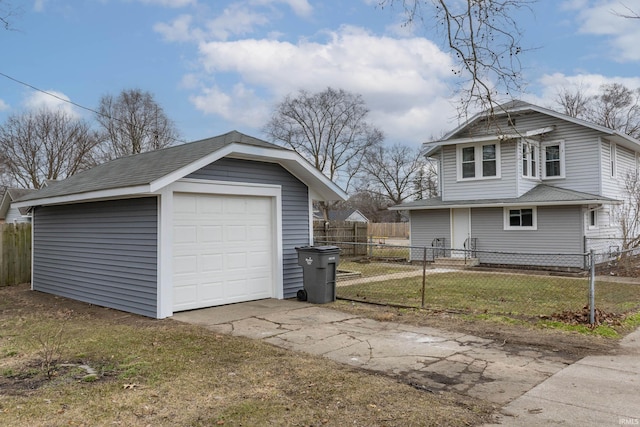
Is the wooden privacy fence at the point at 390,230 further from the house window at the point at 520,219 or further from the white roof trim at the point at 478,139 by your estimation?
the house window at the point at 520,219

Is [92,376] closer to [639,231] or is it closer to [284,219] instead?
[284,219]

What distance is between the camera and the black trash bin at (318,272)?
916cm

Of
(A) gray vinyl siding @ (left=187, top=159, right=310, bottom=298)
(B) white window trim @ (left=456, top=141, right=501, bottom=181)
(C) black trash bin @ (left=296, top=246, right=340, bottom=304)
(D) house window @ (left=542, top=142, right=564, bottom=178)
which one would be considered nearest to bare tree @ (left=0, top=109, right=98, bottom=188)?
(B) white window trim @ (left=456, top=141, right=501, bottom=181)

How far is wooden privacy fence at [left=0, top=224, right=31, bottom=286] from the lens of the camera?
13172 mm

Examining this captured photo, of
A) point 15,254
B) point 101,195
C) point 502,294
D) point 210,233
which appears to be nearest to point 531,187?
point 502,294

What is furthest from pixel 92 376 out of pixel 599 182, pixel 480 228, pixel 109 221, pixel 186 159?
pixel 599 182

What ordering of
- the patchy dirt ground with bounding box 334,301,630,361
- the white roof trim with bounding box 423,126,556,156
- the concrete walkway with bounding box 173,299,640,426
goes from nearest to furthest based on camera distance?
the concrete walkway with bounding box 173,299,640,426
the patchy dirt ground with bounding box 334,301,630,361
the white roof trim with bounding box 423,126,556,156

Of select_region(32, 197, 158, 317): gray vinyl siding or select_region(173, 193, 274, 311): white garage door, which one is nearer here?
select_region(32, 197, 158, 317): gray vinyl siding

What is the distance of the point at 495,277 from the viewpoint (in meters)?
14.3

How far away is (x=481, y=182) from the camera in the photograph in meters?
18.3

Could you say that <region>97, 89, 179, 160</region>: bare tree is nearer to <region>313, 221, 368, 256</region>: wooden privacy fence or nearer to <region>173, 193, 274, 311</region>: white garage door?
<region>313, 221, 368, 256</region>: wooden privacy fence

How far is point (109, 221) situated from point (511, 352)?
24.5ft

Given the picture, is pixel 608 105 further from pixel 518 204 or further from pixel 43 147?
pixel 43 147

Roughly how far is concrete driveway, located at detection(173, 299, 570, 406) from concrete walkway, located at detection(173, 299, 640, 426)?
10mm
